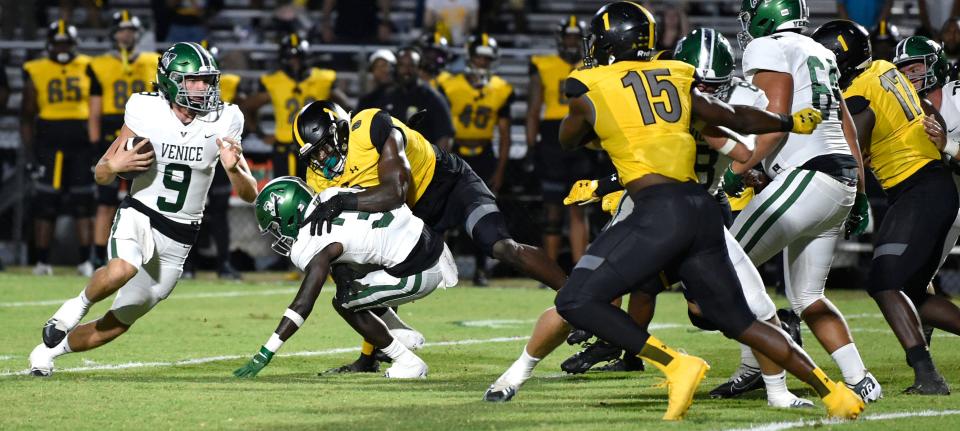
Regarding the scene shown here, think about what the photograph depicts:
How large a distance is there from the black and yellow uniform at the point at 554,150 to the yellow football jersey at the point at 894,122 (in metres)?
5.88

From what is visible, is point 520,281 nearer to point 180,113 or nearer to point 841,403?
A: point 180,113

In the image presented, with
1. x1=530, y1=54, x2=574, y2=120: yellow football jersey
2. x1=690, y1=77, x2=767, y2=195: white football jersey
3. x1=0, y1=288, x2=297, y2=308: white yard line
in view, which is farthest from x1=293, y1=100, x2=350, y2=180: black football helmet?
x1=530, y1=54, x2=574, y2=120: yellow football jersey

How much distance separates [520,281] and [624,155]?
8.40 meters

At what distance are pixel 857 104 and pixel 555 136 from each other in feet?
20.5

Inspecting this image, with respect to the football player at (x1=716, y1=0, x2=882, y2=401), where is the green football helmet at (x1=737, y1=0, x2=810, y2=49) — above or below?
above

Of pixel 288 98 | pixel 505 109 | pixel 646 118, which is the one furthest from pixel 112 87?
pixel 646 118

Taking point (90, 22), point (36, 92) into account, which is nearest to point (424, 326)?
point (36, 92)

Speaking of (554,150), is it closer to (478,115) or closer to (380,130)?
(478,115)

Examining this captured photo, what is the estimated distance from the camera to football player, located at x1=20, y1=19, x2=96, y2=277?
43.7 ft

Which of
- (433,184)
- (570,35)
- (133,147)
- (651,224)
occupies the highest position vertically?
(651,224)

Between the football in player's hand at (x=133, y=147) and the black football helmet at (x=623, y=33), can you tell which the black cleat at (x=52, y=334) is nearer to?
the football in player's hand at (x=133, y=147)

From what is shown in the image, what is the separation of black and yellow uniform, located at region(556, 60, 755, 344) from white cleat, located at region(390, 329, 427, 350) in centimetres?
218

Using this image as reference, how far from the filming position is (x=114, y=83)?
13.2 meters

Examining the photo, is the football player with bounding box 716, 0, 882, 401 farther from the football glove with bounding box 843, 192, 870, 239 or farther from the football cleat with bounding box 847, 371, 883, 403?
the football glove with bounding box 843, 192, 870, 239
